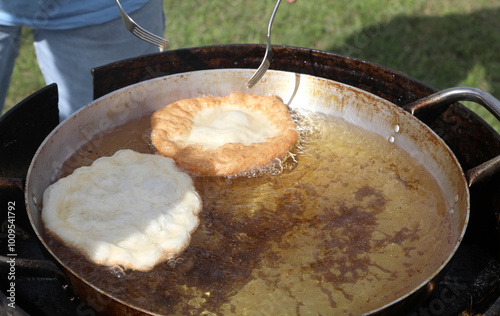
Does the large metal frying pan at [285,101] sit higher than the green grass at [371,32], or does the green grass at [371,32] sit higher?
the large metal frying pan at [285,101]

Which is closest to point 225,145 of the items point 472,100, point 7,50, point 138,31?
point 138,31

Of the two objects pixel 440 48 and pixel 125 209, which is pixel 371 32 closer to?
pixel 440 48

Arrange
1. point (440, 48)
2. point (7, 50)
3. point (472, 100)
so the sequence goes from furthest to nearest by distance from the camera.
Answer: point (440, 48) < point (7, 50) < point (472, 100)

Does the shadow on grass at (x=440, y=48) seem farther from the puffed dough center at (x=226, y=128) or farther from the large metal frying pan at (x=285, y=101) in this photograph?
the puffed dough center at (x=226, y=128)

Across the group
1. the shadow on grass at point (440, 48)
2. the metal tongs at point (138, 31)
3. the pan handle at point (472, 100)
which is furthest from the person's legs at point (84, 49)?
the shadow on grass at point (440, 48)

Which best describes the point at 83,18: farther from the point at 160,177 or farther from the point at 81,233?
the point at 81,233

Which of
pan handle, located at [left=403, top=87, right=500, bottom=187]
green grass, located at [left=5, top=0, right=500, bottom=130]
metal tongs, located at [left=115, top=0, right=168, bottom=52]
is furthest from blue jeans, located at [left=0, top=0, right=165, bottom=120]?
green grass, located at [left=5, top=0, right=500, bottom=130]
